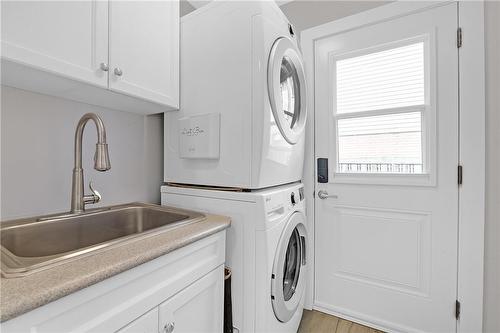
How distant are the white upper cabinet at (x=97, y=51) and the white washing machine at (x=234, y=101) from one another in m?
0.15

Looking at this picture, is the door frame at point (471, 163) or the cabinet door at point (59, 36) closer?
the cabinet door at point (59, 36)

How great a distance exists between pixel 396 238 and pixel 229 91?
1.48 m

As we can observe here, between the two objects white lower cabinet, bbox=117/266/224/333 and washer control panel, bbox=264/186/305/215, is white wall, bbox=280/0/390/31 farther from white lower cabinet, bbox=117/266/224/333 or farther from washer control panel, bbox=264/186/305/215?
white lower cabinet, bbox=117/266/224/333

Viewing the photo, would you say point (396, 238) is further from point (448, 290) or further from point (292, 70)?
point (292, 70)

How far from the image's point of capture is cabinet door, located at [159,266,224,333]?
863 mm

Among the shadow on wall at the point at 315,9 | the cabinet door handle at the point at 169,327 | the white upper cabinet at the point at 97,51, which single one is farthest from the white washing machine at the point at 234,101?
the cabinet door handle at the point at 169,327

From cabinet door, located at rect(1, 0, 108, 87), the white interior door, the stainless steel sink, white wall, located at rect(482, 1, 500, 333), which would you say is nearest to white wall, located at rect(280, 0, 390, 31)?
the white interior door

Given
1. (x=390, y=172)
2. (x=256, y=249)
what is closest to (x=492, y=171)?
(x=390, y=172)

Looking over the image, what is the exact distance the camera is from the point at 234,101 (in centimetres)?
126

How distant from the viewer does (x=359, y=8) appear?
1.71m

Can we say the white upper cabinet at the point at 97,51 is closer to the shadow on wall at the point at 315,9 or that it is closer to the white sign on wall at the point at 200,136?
the white sign on wall at the point at 200,136

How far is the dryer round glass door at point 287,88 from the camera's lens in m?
1.23

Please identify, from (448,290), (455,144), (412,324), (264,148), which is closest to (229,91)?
(264,148)

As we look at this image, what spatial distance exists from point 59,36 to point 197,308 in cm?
120
